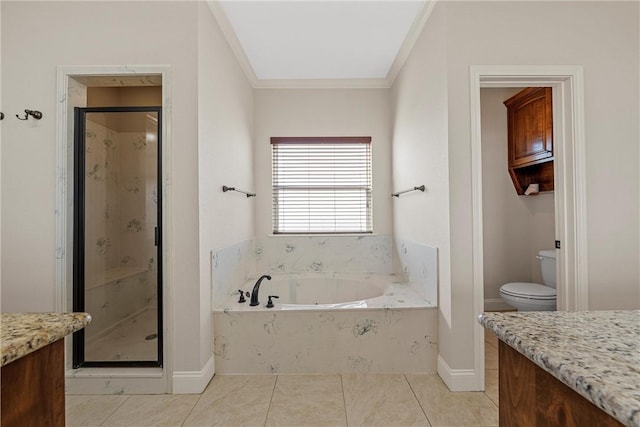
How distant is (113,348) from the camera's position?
2.19 metres

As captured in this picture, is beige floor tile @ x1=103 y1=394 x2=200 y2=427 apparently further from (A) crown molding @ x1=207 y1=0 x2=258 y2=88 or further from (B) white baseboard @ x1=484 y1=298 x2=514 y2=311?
(B) white baseboard @ x1=484 y1=298 x2=514 y2=311

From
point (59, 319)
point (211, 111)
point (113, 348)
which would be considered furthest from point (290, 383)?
point (211, 111)

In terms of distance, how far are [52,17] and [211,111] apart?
1067 millimetres

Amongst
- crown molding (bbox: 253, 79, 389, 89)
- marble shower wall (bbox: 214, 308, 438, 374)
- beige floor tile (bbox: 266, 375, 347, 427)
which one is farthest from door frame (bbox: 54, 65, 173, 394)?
crown molding (bbox: 253, 79, 389, 89)

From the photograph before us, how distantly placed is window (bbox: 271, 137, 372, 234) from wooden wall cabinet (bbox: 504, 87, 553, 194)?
5.07ft

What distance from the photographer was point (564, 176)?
2.00 meters

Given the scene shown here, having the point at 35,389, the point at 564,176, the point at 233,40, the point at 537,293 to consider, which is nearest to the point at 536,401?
the point at 35,389

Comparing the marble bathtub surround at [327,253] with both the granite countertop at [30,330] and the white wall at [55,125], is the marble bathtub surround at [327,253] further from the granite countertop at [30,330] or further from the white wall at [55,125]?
the granite countertop at [30,330]

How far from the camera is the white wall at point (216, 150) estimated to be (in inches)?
79.0

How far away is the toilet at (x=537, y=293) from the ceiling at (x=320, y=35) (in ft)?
7.42

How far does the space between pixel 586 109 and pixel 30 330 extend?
2.79 m

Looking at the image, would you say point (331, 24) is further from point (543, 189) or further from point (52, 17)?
point (543, 189)

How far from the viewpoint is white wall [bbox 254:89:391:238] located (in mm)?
3328

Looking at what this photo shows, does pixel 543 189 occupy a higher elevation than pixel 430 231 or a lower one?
higher
